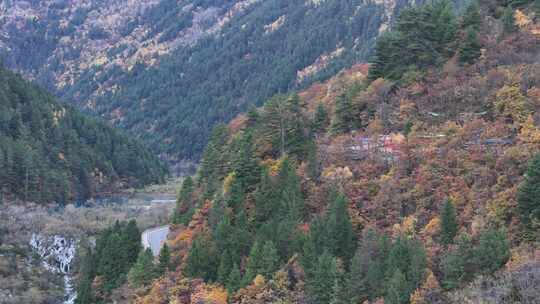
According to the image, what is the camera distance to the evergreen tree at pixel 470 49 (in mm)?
53281

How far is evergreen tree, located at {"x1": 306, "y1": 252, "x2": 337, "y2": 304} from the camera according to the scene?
131 ft

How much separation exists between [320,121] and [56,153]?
2338 inches

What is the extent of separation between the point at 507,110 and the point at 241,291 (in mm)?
17573

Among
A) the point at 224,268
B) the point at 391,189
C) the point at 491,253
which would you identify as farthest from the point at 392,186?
the point at 491,253

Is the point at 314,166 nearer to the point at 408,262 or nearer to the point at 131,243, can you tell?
the point at 408,262

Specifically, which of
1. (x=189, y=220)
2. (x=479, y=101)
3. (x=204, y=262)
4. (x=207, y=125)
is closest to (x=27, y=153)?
(x=189, y=220)

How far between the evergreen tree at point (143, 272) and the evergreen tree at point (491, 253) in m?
20.1

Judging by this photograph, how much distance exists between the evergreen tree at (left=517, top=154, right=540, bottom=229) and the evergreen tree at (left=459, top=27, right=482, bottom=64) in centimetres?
1585

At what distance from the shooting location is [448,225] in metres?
39.8

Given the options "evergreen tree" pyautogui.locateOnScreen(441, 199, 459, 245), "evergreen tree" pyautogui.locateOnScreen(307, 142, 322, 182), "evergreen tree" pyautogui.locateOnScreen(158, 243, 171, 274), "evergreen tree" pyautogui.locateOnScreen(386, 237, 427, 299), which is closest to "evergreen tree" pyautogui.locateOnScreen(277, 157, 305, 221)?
"evergreen tree" pyautogui.locateOnScreen(307, 142, 322, 182)

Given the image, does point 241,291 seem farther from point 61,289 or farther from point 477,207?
point 61,289

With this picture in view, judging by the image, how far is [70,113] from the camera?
126 meters

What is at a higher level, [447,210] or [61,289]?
[447,210]

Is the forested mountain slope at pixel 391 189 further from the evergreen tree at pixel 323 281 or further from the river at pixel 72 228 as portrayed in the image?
the river at pixel 72 228
